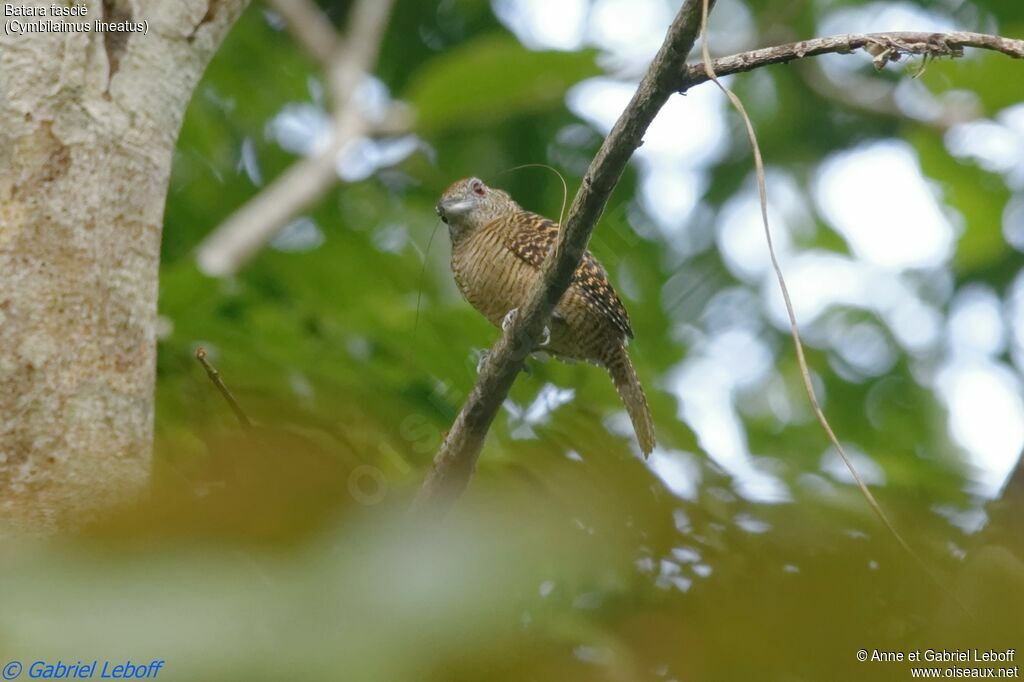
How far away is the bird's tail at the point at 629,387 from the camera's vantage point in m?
3.72

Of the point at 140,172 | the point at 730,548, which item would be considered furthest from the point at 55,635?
the point at 140,172

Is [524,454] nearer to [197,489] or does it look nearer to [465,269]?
[197,489]

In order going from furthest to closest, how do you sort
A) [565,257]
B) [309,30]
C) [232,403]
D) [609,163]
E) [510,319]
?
[309,30] → [510,319] → [565,257] → [609,163] → [232,403]

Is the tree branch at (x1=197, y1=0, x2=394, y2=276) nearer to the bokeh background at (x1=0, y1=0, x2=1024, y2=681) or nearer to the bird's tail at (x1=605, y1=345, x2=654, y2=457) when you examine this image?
the bokeh background at (x1=0, y1=0, x2=1024, y2=681)

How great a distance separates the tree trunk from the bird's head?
7.86 feet

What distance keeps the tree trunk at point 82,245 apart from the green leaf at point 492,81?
236cm

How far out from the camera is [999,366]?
8648 millimetres

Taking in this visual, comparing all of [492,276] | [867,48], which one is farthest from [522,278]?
[867,48]

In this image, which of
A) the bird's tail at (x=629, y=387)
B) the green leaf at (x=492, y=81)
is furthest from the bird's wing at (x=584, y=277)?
the green leaf at (x=492, y=81)

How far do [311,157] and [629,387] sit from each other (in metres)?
2.33

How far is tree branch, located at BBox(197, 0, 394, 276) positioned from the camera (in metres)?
5.42

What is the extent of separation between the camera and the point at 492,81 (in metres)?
5.29

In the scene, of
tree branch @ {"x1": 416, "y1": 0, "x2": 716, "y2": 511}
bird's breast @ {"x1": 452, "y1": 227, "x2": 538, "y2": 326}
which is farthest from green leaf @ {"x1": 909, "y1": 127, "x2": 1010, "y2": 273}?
tree branch @ {"x1": 416, "y1": 0, "x2": 716, "y2": 511}

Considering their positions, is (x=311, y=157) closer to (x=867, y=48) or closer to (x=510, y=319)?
(x=510, y=319)
